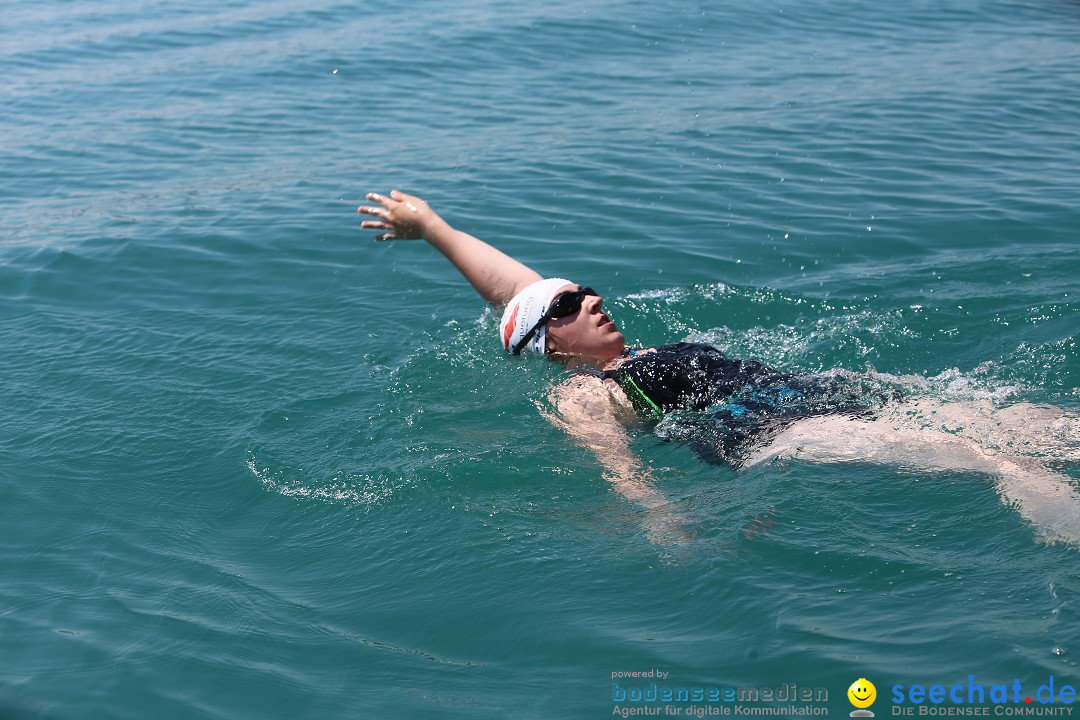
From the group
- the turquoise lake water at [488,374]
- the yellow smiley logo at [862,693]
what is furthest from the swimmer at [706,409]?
the yellow smiley logo at [862,693]

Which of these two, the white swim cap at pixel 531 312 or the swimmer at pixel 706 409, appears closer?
the swimmer at pixel 706 409

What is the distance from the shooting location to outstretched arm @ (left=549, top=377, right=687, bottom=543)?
17.4 feet

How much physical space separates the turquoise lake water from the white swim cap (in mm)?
500

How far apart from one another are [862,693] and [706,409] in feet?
8.22

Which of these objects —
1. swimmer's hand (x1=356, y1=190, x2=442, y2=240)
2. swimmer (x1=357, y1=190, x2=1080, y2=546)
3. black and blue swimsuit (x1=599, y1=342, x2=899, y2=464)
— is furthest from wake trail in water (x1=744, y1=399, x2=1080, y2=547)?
swimmer's hand (x1=356, y1=190, x2=442, y2=240)

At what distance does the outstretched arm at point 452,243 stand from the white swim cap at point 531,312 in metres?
0.27

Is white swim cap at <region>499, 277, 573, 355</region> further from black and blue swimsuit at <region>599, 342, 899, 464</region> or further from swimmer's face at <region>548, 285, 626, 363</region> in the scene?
black and blue swimsuit at <region>599, 342, 899, 464</region>

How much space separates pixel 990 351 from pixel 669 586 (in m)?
3.85

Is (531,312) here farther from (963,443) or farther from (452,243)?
(963,443)

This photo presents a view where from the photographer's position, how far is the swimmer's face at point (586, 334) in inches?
254

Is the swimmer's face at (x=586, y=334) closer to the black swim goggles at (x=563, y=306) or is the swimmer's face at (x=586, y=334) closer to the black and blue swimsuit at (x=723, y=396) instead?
the black swim goggles at (x=563, y=306)

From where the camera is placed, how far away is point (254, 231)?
1045 centimetres

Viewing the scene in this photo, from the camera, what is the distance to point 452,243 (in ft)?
22.3

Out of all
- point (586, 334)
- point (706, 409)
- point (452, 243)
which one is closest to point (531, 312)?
point (586, 334)
